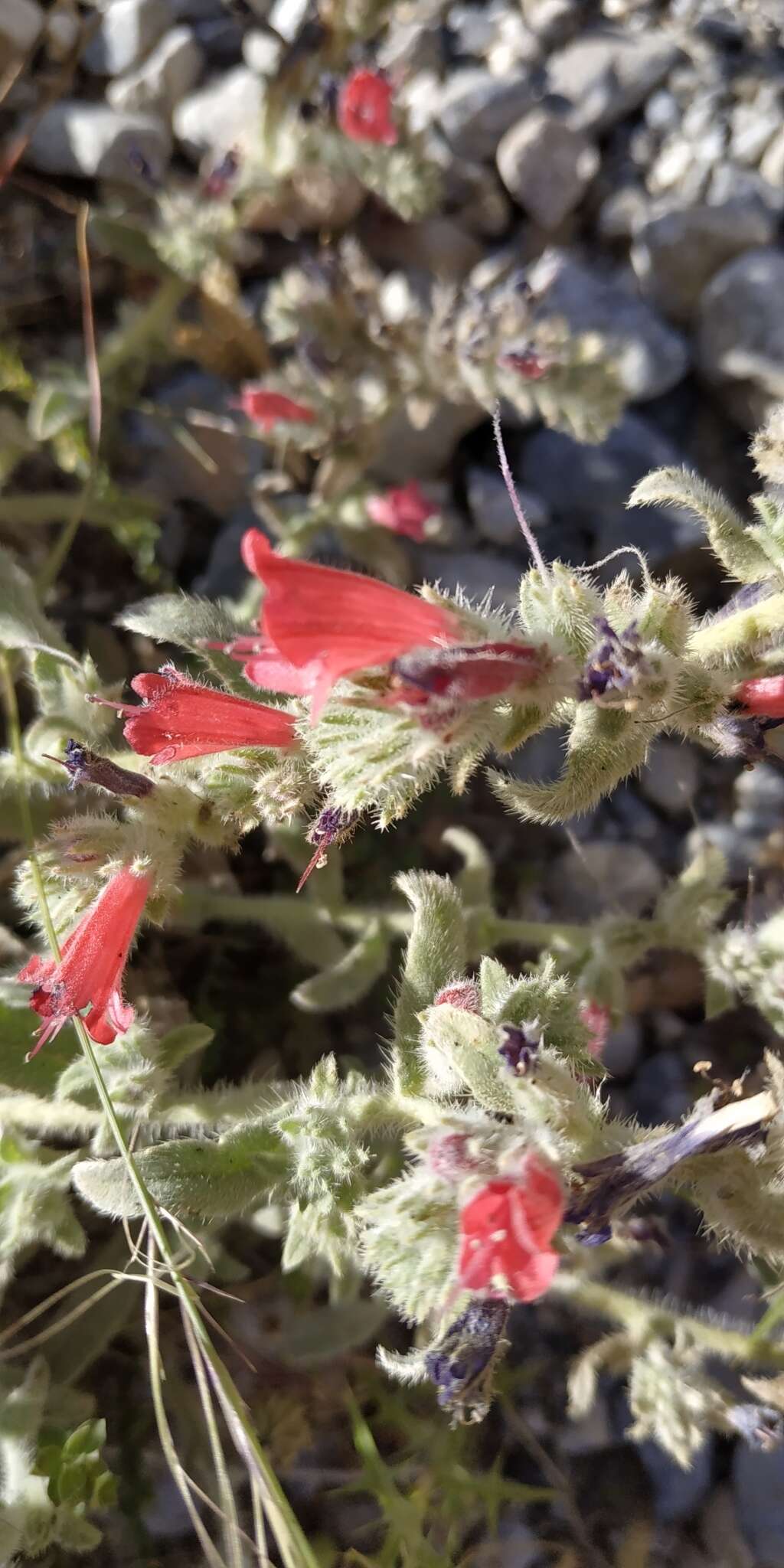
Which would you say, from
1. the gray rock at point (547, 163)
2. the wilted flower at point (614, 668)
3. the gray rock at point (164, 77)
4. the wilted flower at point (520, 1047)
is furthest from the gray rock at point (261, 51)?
the wilted flower at point (520, 1047)

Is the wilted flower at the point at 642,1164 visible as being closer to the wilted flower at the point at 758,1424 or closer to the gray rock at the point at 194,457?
the wilted flower at the point at 758,1424

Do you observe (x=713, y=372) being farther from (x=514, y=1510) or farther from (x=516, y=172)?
(x=514, y=1510)

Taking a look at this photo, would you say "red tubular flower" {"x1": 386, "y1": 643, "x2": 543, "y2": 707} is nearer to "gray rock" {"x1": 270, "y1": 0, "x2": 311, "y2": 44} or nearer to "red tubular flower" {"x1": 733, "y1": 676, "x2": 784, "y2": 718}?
"red tubular flower" {"x1": 733, "y1": 676, "x2": 784, "y2": 718}

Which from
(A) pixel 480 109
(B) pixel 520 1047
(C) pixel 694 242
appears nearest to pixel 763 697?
(B) pixel 520 1047

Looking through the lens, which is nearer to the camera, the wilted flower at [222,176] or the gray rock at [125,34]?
the wilted flower at [222,176]

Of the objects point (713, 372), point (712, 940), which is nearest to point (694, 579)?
point (713, 372)
